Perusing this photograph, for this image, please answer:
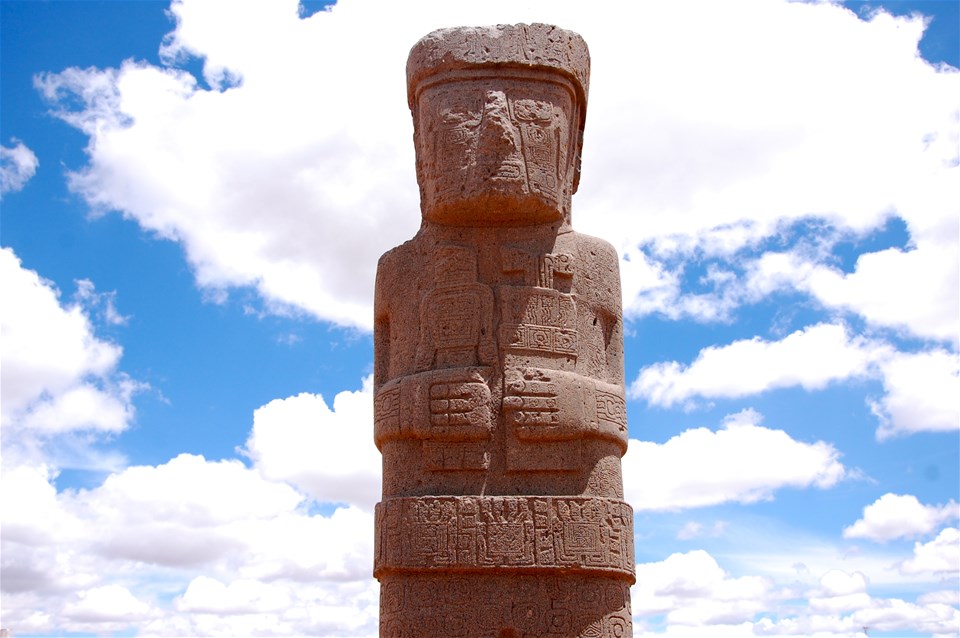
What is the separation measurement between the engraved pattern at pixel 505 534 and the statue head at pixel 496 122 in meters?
2.54

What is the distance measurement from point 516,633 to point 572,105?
471 cm

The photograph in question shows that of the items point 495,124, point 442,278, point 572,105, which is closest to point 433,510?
→ point 442,278

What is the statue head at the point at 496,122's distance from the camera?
339 inches

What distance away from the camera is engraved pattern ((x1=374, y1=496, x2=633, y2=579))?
7750 millimetres

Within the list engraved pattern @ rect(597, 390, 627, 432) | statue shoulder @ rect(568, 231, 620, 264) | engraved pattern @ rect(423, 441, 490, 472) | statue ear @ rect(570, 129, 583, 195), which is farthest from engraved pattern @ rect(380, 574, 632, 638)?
statue ear @ rect(570, 129, 583, 195)

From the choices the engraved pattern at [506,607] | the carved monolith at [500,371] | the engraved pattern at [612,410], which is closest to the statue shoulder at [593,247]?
the carved monolith at [500,371]

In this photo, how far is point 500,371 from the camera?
827 cm

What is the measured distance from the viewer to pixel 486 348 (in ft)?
27.5

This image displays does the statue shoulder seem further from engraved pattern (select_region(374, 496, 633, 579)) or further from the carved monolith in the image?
engraved pattern (select_region(374, 496, 633, 579))

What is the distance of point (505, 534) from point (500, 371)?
135 cm

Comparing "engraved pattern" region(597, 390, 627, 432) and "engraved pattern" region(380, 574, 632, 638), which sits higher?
"engraved pattern" region(597, 390, 627, 432)

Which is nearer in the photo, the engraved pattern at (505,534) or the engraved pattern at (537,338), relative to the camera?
the engraved pattern at (505,534)

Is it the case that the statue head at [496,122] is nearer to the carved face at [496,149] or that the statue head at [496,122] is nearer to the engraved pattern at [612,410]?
the carved face at [496,149]

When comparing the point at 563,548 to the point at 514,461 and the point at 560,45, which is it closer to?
the point at 514,461
